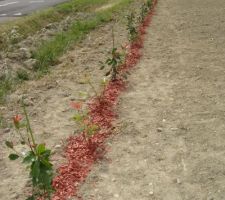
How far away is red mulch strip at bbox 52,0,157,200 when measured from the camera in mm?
5766

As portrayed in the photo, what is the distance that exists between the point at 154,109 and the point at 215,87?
165cm

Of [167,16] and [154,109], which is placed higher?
[154,109]

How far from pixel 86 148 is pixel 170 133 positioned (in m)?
1.35

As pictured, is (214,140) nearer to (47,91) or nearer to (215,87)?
(215,87)

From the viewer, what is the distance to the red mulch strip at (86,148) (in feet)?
18.9

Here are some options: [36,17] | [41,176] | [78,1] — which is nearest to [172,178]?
[41,176]

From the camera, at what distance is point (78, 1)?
2400 cm

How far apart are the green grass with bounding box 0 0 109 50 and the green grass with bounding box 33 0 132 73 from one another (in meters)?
1.25

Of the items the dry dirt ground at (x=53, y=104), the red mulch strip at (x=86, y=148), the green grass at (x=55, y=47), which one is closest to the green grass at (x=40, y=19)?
the green grass at (x=55, y=47)

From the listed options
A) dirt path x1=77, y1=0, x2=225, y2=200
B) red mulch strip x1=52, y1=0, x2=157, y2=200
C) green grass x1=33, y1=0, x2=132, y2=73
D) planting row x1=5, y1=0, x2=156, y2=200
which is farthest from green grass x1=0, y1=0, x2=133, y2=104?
dirt path x1=77, y1=0, x2=225, y2=200

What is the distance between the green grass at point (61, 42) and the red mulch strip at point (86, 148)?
8.75ft

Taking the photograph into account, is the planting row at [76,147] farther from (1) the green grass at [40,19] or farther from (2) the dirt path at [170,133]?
(1) the green grass at [40,19]

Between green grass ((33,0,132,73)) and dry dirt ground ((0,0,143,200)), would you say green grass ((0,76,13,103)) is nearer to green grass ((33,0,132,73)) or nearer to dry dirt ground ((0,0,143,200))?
dry dirt ground ((0,0,143,200))

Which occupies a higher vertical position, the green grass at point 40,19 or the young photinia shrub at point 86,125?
the young photinia shrub at point 86,125
